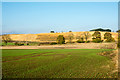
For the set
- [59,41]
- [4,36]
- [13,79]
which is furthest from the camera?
[4,36]

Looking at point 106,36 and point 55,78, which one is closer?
point 55,78

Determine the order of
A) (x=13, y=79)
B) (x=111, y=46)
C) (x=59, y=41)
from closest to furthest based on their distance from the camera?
(x=13, y=79)
(x=111, y=46)
(x=59, y=41)

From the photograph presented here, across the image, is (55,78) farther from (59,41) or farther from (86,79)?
(59,41)

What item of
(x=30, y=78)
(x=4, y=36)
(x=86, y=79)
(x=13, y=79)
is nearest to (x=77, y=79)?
(x=86, y=79)

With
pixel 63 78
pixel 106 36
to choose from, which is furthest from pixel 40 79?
pixel 106 36

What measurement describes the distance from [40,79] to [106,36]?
7938 cm

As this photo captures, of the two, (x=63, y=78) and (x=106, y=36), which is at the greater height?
(x=106, y=36)

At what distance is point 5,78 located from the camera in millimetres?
11727

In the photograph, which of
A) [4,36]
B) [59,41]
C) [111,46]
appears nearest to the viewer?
[111,46]

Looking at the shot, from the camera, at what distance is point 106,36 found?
83.4 metres

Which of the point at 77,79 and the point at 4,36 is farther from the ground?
the point at 4,36

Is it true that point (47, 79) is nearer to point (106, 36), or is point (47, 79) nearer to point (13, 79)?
point (13, 79)

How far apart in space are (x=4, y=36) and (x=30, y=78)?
3422 inches

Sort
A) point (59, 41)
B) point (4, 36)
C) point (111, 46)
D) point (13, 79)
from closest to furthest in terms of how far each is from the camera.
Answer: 1. point (13, 79)
2. point (111, 46)
3. point (59, 41)
4. point (4, 36)
